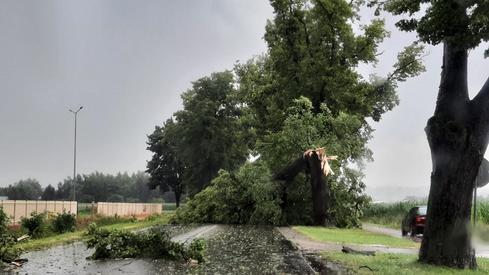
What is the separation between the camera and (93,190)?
155250mm

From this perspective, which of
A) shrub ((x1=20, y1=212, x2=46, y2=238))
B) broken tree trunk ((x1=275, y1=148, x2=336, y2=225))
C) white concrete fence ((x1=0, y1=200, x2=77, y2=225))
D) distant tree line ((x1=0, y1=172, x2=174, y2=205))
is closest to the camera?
shrub ((x1=20, y1=212, x2=46, y2=238))

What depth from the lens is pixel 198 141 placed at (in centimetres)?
7506

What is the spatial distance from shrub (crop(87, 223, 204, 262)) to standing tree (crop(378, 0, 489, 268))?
5862 millimetres

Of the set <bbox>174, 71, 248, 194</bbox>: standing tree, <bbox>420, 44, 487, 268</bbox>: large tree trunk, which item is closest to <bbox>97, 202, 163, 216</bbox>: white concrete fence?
<bbox>174, 71, 248, 194</bbox>: standing tree

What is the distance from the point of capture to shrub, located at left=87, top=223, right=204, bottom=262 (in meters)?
14.9

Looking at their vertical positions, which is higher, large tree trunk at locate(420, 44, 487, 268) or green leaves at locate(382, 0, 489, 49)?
green leaves at locate(382, 0, 489, 49)

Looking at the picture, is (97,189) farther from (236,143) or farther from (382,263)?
(382,263)

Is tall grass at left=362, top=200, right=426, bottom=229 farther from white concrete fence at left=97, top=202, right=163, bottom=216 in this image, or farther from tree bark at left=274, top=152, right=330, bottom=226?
white concrete fence at left=97, top=202, right=163, bottom=216

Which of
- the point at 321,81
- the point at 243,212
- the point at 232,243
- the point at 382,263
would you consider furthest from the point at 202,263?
the point at 321,81

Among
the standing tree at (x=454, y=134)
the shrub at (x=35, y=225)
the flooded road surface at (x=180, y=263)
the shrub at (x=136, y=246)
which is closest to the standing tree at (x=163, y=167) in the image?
the shrub at (x=35, y=225)

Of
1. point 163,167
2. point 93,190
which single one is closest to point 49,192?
point 93,190

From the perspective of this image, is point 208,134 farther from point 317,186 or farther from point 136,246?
point 136,246

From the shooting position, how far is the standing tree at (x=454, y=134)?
1284 cm

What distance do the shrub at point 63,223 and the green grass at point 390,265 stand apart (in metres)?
17.1
